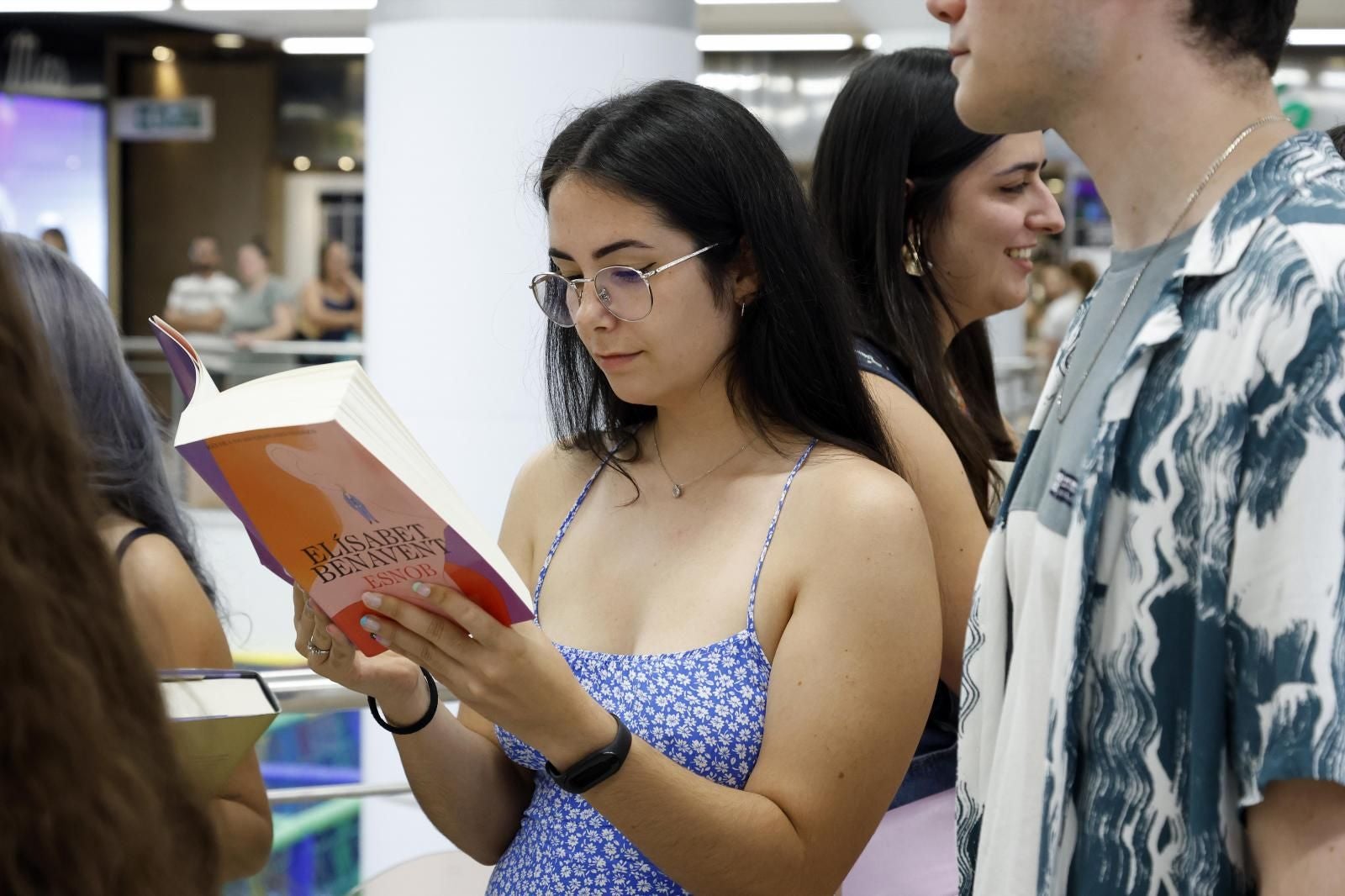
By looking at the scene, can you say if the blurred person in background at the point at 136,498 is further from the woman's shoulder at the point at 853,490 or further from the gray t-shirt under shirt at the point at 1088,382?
the gray t-shirt under shirt at the point at 1088,382

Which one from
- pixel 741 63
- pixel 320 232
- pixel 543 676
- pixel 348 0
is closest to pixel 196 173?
pixel 320 232

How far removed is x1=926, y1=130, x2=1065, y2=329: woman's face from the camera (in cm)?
237

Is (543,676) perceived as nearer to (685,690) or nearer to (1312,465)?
(685,690)

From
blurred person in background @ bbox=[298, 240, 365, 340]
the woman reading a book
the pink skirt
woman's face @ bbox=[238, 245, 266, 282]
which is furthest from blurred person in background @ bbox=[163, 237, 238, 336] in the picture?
the pink skirt

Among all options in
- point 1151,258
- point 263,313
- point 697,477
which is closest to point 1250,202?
point 1151,258

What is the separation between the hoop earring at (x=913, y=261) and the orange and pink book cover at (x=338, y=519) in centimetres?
118

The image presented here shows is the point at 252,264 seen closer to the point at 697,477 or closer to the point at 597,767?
the point at 697,477

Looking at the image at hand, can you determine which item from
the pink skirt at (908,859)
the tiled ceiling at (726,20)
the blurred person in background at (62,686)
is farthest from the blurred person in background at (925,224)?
the tiled ceiling at (726,20)

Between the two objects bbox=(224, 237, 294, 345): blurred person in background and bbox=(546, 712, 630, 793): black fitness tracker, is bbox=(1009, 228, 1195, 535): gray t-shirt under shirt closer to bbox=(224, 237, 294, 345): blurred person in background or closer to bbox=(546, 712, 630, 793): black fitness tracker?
bbox=(546, 712, 630, 793): black fitness tracker

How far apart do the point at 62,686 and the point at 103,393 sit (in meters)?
1.41

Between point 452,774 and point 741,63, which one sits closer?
point 452,774

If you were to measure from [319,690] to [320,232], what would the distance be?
15432 mm

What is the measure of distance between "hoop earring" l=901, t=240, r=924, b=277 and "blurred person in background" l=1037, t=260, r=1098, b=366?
6827mm

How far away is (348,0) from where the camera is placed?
13.7 meters
